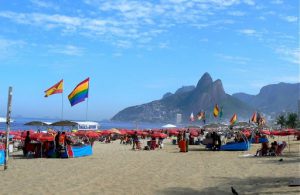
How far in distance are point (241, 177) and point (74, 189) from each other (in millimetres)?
5021

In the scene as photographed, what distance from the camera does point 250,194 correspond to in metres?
9.64

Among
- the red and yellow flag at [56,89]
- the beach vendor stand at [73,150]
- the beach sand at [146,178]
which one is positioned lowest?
the beach sand at [146,178]

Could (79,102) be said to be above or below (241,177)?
above

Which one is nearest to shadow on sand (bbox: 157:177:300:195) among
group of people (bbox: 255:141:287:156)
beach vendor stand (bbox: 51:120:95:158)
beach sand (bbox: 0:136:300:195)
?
beach sand (bbox: 0:136:300:195)

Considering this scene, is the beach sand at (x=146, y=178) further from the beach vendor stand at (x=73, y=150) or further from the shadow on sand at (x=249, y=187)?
the beach vendor stand at (x=73, y=150)

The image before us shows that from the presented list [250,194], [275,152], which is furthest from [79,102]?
[250,194]

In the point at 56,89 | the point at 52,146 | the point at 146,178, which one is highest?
the point at 56,89

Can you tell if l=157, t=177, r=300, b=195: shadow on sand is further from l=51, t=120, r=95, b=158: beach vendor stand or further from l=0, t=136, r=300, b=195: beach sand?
l=51, t=120, r=95, b=158: beach vendor stand

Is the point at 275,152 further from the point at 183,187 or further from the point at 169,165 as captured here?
the point at 183,187

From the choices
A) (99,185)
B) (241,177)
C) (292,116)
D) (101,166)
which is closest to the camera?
(99,185)

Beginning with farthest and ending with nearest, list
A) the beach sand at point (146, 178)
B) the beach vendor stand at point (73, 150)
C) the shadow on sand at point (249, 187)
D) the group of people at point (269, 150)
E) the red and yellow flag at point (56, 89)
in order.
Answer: the red and yellow flag at point (56, 89), the group of people at point (269, 150), the beach vendor stand at point (73, 150), the beach sand at point (146, 178), the shadow on sand at point (249, 187)

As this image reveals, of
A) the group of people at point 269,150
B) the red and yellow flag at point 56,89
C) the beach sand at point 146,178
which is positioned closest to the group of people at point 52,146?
the beach sand at point 146,178

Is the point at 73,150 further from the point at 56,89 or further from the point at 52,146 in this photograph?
the point at 56,89

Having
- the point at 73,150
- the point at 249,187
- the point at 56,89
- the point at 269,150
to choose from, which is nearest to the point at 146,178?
the point at 249,187
